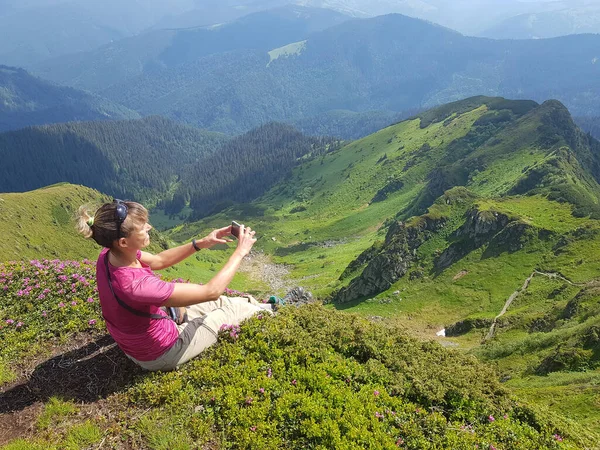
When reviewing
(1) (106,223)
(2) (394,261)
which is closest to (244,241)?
(1) (106,223)

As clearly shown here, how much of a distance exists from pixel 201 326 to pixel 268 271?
387 ft

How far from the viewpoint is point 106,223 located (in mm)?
7680

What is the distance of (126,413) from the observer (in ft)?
30.8

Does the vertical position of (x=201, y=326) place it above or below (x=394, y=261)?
above

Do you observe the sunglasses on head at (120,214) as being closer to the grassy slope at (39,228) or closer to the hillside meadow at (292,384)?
the hillside meadow at (292,384)

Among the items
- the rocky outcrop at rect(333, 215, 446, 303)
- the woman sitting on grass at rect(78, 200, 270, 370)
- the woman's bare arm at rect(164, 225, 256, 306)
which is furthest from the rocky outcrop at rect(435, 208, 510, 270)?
the woman's bare arm at rect(164, 225, 256, 306)

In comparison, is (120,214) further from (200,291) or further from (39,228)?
(39,228)

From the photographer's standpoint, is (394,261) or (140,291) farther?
(394,261)

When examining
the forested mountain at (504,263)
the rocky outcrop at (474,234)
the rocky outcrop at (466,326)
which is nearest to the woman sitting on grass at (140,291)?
the forested mountain at (504,263)

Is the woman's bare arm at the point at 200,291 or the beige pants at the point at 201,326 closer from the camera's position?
the woman's bare arm at the point at 200,291

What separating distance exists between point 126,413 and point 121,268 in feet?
13.3

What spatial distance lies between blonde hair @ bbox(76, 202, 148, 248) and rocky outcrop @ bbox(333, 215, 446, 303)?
60631mm

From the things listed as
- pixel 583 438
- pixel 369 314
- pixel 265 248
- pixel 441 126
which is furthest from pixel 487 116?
pixel 583 438

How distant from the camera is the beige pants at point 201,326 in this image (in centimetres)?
1011
